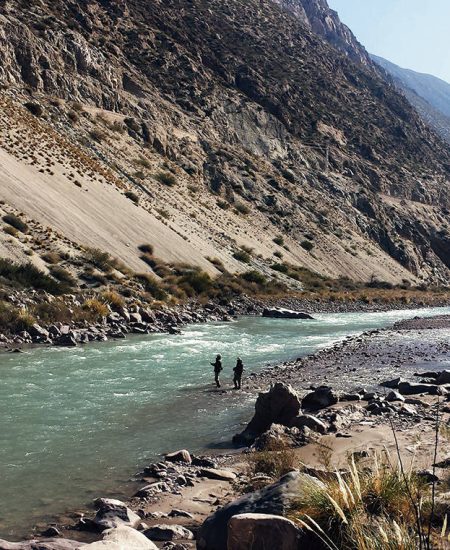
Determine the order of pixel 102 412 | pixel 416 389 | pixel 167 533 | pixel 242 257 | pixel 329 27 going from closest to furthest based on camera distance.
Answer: pixel 167 533 → pixel 102 412 → pixel 416 389 → pixel 242 257 → pixel 329 27

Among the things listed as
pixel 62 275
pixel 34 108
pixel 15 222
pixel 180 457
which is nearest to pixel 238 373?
pixel 180 457

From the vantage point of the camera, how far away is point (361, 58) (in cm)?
18750

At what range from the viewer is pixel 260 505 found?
19.9 ft

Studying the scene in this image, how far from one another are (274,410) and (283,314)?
26436 millimetres

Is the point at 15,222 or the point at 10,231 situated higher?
the point at 15,222

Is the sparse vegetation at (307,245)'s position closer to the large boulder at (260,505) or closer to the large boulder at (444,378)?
the large boulder at (444,378)

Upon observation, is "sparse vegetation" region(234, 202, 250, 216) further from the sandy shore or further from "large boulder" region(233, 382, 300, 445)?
"large boulder" region(233, 382, 300, 445)

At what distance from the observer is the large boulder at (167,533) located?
7078mm

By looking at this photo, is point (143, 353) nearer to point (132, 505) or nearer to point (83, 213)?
point (132, 505)

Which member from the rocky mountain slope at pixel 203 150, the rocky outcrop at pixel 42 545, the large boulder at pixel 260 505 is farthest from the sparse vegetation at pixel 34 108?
the large boulder at pixel 260 505

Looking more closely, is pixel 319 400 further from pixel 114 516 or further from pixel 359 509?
pixel 359 509

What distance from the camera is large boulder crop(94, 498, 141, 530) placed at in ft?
24.3

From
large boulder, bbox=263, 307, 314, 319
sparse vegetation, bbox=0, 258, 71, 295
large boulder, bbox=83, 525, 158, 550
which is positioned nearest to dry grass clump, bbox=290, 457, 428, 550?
large boulder, bbox=83, 525, 158, 550

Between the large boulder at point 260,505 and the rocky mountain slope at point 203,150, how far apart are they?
25486mm
